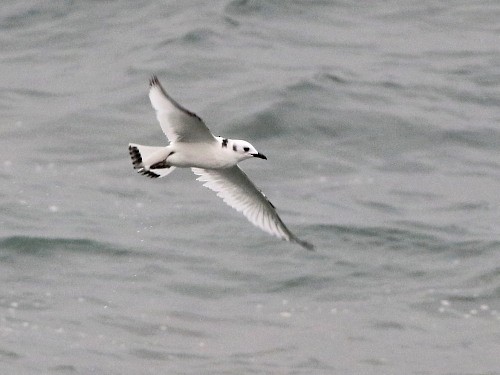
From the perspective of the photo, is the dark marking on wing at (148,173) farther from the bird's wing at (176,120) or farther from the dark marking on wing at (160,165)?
the bird's wing at (176,120)

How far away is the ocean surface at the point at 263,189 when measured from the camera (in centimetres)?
1503

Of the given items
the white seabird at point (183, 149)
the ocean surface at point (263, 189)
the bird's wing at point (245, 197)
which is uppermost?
the white seabird at point (183, 149)

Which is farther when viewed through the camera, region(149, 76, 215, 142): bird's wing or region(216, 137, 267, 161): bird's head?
region(216, 137, 267, 161): bird's head

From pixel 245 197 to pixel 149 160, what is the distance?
183 centimetres

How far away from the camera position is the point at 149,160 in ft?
36.7

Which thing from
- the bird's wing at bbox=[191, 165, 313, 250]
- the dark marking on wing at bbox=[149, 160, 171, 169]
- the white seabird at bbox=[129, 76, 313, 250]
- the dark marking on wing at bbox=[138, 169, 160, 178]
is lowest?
the bird's wing at bbox=[191, 165, 313, 250]

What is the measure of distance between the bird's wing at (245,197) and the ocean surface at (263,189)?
6.70 feet

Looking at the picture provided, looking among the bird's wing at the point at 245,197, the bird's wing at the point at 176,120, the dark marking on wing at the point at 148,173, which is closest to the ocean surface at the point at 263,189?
the bird's wing at the point at 245,197

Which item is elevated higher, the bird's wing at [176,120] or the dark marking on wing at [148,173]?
the bird's wing at [176,120]

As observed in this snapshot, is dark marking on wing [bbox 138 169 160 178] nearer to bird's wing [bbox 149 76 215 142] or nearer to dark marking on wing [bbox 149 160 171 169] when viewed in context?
dark marking on wing [bbox 149 160 171 169]

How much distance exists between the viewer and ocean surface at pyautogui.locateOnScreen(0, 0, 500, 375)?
15.0 metres

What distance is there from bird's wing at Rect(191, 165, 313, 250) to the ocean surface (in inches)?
80.4

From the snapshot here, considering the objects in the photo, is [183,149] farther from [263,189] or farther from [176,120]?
[263,189]

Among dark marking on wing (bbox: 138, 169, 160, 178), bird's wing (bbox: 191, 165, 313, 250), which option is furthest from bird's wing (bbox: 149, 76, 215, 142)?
bird's wing (bbox: 191, 165, 313, 250)
